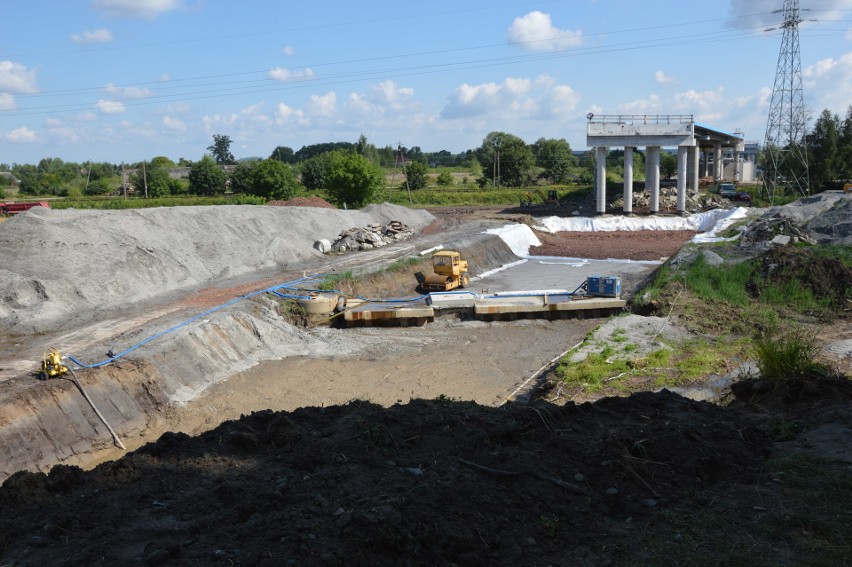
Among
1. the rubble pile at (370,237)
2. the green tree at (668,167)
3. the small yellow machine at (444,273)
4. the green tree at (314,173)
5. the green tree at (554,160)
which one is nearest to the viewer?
the small yellow machine at (444,273)

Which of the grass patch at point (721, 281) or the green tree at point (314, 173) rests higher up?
the green tree at point (314, 173)

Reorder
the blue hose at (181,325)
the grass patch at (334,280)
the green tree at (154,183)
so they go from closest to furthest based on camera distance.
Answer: the blue hose at (181,325) → the grass patch at (334,280) → the green tree at (154,183)

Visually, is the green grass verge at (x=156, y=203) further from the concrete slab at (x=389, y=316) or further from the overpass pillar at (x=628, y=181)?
the concrete slab at (x=389, y=316)

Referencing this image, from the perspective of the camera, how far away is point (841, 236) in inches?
1194

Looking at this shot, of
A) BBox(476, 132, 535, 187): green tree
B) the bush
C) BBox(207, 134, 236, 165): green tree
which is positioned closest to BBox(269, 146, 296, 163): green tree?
BBox(207, 134, 236, 165): green tree

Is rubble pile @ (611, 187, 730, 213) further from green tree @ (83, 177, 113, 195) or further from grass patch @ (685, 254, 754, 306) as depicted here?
green tree @ (83, 177, 113, 195)

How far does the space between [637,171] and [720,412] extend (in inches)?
3700

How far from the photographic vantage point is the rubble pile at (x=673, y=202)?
51156 millimetres

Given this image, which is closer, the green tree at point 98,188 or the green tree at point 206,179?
the green tree at point 206,179

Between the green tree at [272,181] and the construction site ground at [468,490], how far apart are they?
152 feet

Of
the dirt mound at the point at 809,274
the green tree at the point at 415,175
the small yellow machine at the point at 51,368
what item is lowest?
the small yellow machine at the point at 51,368

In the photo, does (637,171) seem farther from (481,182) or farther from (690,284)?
(690,284)

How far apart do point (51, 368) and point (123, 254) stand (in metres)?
10.6

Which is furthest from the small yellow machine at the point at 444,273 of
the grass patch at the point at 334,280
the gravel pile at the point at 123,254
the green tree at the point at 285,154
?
the green tree at the point at 285,154
